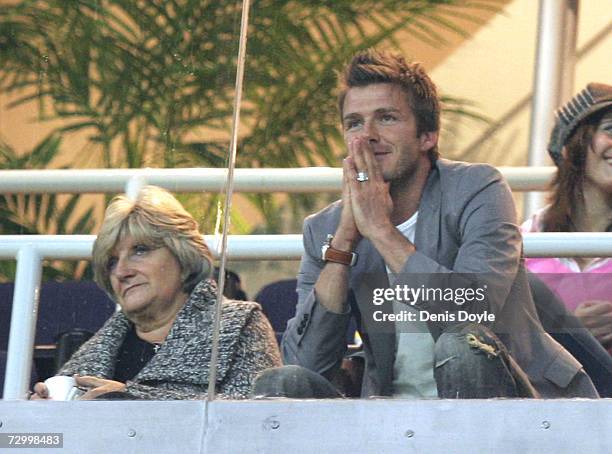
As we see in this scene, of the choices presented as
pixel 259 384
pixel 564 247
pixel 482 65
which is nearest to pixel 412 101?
pixel 482 65

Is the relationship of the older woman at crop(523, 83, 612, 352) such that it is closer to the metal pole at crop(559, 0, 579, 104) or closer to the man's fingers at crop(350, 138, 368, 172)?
the metal pole at crop(559, 0, 579, 104)

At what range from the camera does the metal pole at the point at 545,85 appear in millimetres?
3658

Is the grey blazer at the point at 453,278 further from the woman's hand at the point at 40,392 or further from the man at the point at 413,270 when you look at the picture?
the woman's hand at the point at 40,392

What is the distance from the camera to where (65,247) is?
12.8 ft

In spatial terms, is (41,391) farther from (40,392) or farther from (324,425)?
(324,425)

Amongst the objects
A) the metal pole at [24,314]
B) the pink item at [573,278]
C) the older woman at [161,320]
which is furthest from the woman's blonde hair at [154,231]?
the pink item at [573,278]

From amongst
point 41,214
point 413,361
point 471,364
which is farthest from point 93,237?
point 471,364

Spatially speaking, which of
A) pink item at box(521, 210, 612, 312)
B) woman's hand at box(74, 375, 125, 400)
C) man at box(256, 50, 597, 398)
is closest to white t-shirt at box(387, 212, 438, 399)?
man at box(256, 50, 597, 398)

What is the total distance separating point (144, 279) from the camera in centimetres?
383

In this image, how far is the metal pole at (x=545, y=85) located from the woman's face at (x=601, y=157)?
0.32ft

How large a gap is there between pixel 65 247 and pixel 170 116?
0.39 metres

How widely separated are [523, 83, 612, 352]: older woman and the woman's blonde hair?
0.75 m

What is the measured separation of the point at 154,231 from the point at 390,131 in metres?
0.59

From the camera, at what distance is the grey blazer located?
11.7ft
